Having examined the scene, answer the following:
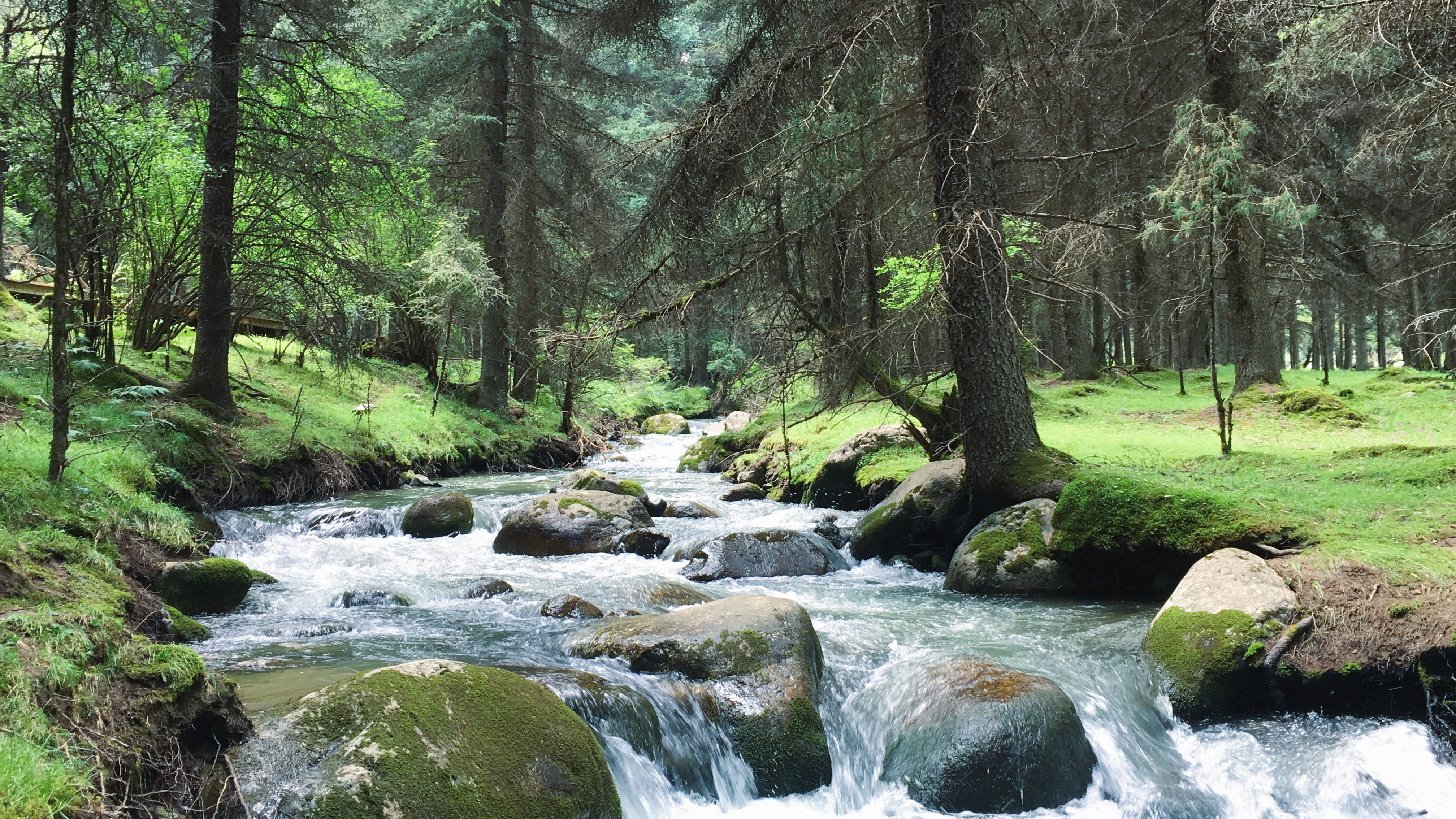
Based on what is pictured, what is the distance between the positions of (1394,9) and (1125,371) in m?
14.4

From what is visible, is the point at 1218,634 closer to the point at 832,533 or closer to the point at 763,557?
the point at 763,557

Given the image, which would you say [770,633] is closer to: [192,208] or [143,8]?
[143,8]

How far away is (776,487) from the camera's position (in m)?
14.0

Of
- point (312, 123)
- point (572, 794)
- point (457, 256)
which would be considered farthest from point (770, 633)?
point (457, 256)

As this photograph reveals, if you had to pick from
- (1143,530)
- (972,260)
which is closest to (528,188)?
(972,260)

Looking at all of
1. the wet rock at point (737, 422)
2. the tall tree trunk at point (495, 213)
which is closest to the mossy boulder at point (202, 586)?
the tall tree trunk at point (495, 213)

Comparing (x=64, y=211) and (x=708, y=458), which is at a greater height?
(x=64, y=211)

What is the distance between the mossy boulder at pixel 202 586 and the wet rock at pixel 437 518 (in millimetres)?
3703

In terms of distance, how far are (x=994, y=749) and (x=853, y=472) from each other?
26.4 ft

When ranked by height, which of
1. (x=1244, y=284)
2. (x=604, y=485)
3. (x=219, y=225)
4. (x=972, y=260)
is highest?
(x=219, y=225)

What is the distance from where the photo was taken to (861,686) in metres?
5.71

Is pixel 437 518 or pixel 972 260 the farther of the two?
pixel 437 518

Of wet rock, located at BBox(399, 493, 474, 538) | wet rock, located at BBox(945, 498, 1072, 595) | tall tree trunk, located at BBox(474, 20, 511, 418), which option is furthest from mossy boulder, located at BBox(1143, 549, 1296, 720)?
tall tree trunk, located at BBox(474, 20, 511, 418)

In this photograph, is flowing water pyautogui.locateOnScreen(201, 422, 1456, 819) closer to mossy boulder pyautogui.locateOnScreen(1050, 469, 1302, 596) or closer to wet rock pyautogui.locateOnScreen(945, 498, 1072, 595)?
wet rock pyautogui.locateOnScreen(945, 498, 1072, 595)
